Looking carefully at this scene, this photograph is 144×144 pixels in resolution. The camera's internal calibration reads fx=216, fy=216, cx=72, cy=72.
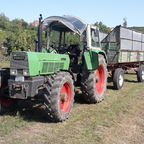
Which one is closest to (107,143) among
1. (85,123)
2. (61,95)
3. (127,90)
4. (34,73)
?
(85,123)

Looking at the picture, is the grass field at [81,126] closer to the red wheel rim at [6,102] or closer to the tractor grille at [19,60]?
the red wheel rim at [6,102]

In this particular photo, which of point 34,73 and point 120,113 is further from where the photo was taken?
point 120,113

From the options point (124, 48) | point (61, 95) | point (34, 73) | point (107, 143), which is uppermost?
point (124, 48)

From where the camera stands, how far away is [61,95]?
493 cm

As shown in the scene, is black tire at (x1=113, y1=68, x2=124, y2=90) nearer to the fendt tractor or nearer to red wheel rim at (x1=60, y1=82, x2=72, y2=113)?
the fendt tractor

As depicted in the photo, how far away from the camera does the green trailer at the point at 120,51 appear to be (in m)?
8.89

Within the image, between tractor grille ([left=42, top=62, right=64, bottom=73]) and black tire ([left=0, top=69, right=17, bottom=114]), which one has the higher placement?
tractor grille ([left=42, top=62, right=64, bottom=73])

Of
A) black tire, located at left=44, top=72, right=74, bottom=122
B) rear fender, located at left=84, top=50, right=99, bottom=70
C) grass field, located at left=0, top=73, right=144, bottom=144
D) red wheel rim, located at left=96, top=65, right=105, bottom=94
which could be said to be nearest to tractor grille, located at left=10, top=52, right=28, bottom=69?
black tire, located at left=44, top=72, right=74, bottom=122

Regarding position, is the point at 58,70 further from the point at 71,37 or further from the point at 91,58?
the point at 71,37

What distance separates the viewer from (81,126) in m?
4.63

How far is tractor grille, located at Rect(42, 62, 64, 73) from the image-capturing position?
4936mm

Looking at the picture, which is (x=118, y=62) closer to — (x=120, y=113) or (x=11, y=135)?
(x=120, y=113)

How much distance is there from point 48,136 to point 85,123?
3.46ft

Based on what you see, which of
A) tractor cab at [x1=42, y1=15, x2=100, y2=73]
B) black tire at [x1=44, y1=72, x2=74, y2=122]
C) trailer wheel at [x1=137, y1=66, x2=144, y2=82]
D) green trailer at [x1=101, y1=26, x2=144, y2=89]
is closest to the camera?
black tire at [x1=44, y1=72, x2=74, y2=122]
